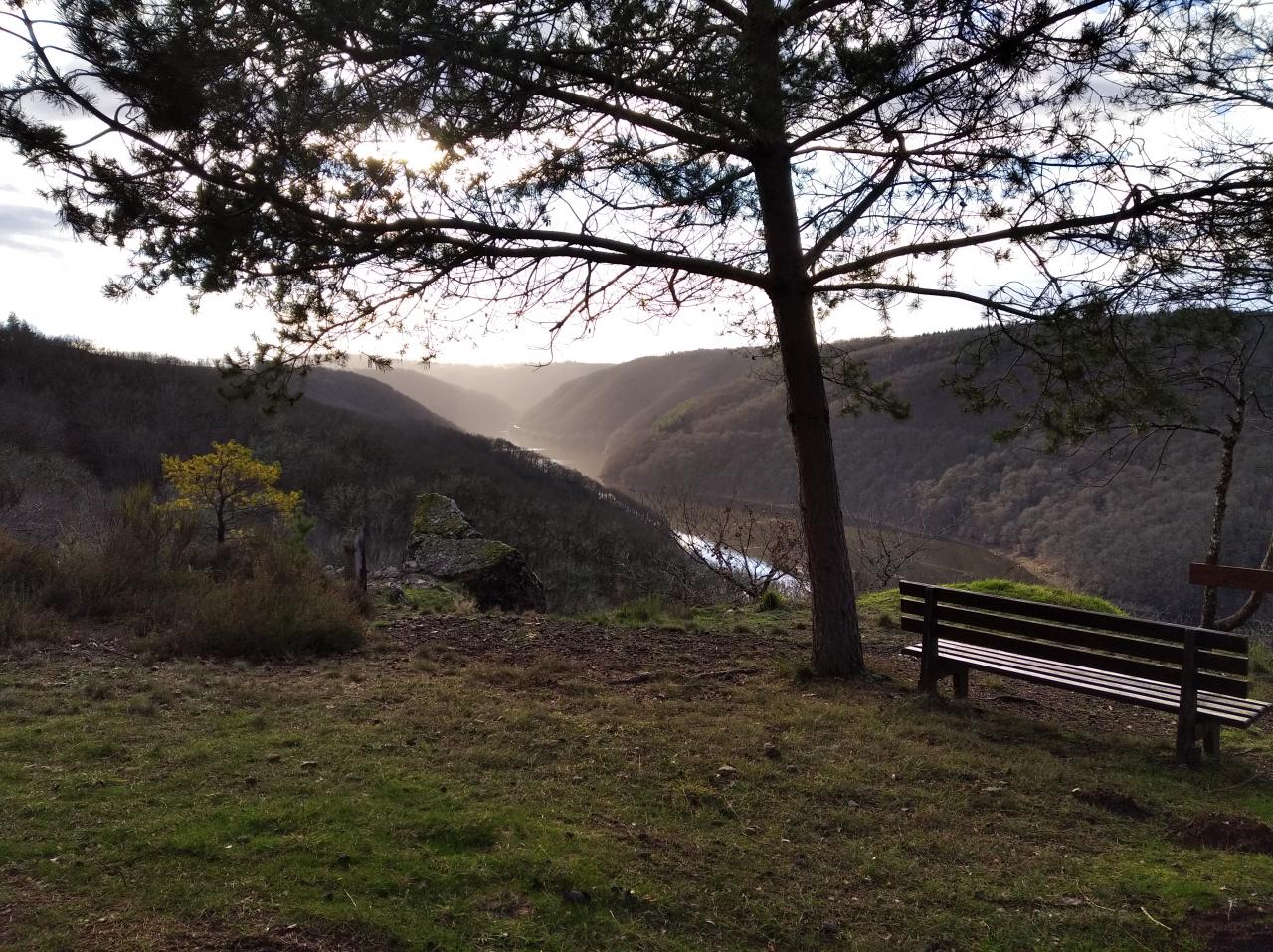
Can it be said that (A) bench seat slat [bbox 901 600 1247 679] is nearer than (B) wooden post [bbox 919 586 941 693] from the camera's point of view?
Yes

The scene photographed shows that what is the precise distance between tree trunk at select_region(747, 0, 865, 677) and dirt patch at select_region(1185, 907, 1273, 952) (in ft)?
11.3

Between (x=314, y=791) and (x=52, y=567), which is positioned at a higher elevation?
(x=52, y=567)

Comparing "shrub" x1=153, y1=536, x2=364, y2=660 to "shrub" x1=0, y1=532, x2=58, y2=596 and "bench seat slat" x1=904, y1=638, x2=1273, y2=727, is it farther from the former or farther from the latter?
"bench seat slat" x1=904, y1=638, x2=1273, y2=727

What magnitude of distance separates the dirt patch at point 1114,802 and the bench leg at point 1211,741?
1178 mm

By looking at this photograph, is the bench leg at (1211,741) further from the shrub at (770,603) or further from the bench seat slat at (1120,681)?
the shrub at (770,603)

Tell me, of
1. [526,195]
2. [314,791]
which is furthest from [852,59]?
[314,791]

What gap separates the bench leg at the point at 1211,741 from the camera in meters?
4.95

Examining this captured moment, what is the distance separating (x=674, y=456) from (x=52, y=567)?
213 ft

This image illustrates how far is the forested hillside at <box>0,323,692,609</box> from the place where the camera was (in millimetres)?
29734

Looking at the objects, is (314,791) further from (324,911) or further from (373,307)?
(373,307)

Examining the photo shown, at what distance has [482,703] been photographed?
5.18m

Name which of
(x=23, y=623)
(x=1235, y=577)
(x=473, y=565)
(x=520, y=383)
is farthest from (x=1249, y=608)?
(x=520, y=383)

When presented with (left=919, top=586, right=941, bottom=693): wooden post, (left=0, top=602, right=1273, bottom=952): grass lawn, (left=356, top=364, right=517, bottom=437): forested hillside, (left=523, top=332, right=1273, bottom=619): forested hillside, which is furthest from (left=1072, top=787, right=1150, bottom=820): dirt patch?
(left=356, top=364, right=517, bottom=437): forested hillside

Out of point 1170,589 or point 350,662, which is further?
point 1170,589
